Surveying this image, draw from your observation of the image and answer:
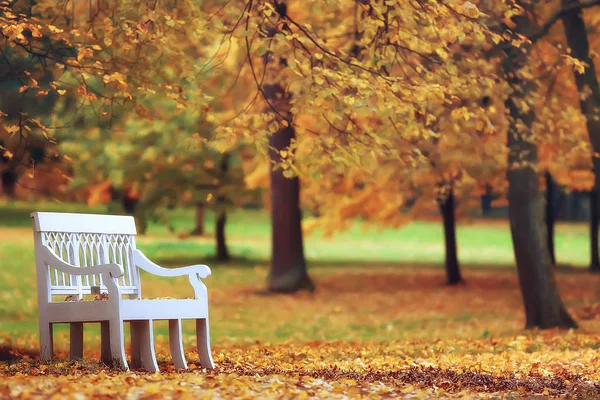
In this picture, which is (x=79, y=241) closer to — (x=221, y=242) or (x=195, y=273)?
(x=195, y=273)

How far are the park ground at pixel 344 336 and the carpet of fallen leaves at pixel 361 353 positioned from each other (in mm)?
21

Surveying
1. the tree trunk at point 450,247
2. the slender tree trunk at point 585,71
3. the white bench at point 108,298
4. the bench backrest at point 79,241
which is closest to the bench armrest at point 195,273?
the white bench at point 108,298

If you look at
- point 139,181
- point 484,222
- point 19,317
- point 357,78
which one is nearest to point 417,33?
point 357,78

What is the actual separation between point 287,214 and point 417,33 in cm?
1179

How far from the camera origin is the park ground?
704cm

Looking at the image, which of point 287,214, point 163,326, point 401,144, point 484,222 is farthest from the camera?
point 484,222

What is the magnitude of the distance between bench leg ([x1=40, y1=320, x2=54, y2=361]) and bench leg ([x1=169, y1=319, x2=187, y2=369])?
3.19 ft

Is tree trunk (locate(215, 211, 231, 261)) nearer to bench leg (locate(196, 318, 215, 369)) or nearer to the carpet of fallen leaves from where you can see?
the carpet of fallen leaves

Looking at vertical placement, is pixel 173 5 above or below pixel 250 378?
above

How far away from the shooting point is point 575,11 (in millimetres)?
13234

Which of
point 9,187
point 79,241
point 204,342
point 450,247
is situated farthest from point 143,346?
point 9,187

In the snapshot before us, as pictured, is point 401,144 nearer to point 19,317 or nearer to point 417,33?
point 19,317

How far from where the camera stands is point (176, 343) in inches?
331

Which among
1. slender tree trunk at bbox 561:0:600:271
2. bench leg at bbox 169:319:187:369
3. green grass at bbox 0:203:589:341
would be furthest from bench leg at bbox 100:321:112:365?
slender tree trunk at bbox 561:0:600:271
